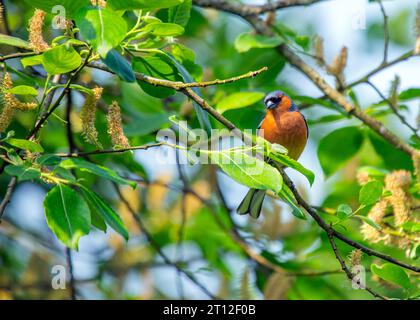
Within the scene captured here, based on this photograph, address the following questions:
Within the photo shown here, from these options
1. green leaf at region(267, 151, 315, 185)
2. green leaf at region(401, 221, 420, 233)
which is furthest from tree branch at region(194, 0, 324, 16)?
green leaf at region(267, 151, 315, 185)

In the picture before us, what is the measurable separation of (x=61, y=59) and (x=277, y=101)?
9.23ft

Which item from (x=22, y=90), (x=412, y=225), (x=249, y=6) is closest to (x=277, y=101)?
(x=249, y=6)

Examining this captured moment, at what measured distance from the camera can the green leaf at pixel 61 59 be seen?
279cm

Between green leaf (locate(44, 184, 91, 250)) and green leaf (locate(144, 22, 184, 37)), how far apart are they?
824 millimetres

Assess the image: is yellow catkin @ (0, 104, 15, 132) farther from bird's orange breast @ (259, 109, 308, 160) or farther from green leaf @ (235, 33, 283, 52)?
bird's orange breast @ (259, 109, 308, 160)

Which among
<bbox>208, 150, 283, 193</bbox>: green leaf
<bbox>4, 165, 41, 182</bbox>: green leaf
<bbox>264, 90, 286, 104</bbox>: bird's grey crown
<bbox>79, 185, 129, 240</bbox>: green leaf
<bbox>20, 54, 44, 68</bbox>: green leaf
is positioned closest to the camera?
<bbox>4, 165, 41, 182</bbox>: green leaf

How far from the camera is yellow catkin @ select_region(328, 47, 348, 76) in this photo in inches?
175

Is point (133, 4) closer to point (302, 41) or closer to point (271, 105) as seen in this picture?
point (302, 41)

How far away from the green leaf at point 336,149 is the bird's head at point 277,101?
1.50 feet

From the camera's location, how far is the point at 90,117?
3016 mm

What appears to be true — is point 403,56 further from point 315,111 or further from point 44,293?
point 44,293

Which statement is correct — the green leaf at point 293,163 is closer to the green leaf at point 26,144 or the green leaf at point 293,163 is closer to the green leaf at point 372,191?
the green leaf at point 372,191

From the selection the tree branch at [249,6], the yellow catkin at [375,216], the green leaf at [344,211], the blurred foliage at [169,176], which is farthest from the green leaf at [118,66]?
the tree branch at [249,6]
